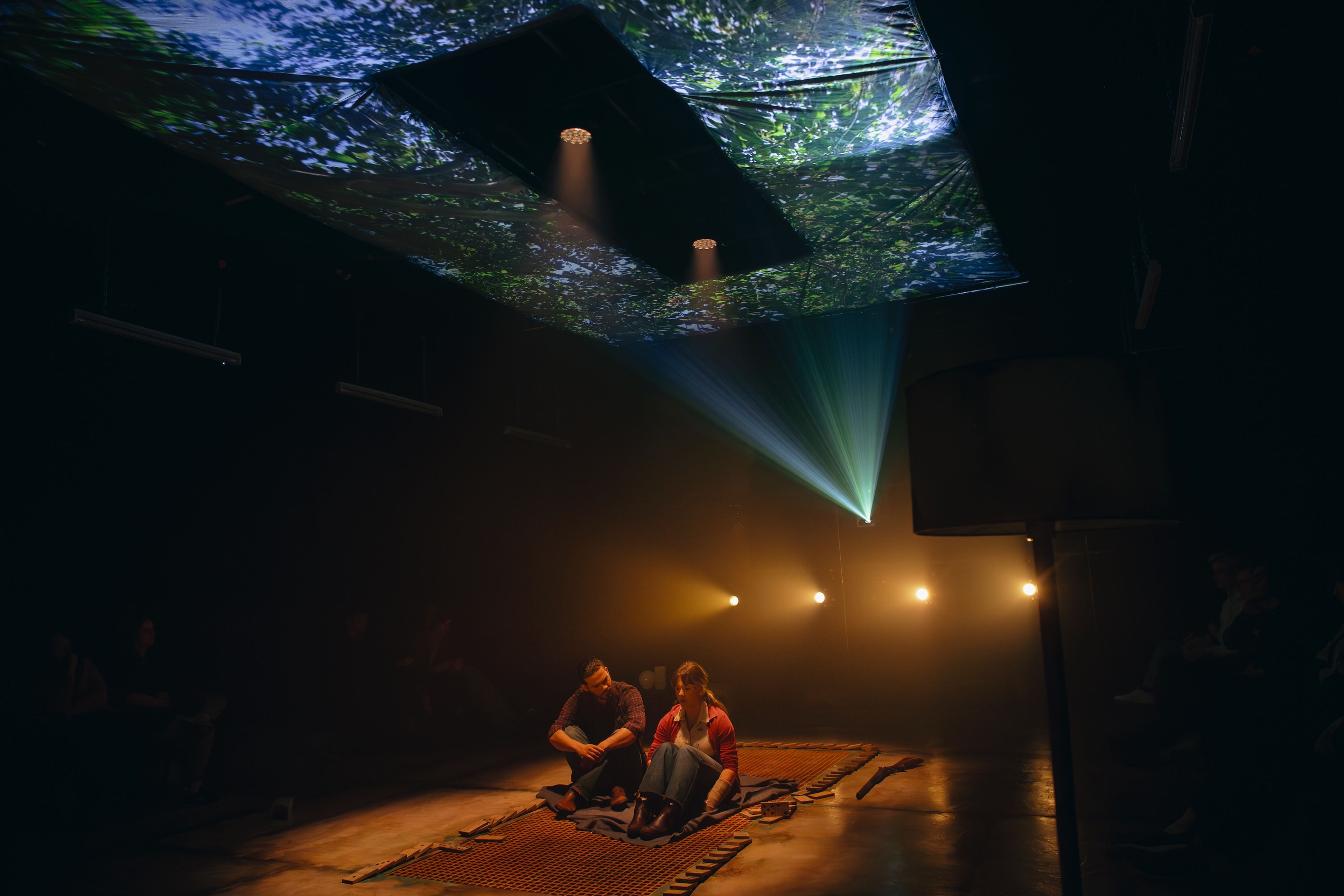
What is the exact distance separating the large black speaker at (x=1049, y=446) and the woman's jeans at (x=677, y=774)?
10.0ft

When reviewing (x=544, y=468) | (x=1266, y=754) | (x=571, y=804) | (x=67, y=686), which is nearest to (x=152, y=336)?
(x=67, y=686)

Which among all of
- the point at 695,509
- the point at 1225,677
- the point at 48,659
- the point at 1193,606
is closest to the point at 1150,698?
the point at 1225,677

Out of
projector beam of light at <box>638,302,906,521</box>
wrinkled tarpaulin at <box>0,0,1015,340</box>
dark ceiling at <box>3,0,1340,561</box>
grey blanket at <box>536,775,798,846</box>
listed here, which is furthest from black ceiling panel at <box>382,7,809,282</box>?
grey blanket at <box>536,775,798,846</box>

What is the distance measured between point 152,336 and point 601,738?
3472mm

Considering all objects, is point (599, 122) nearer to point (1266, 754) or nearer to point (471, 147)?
point (471, 147)

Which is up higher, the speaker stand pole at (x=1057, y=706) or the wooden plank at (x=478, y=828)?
the speaker stand pole at (x=1057, y=706)

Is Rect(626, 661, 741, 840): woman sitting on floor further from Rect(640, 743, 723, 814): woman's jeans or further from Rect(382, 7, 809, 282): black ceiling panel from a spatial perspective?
Rect(382, 7, 809, 282): black ceiling panel

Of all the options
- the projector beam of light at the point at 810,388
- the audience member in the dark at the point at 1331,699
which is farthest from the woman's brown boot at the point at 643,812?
the projector beam of light at the point at 810,388

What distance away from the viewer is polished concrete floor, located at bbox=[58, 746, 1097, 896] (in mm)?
3412

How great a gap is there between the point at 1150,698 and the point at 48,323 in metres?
7.11

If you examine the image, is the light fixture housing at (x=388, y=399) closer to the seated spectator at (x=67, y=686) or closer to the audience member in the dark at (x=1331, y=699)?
the seated spectator at (x=67, y=686)

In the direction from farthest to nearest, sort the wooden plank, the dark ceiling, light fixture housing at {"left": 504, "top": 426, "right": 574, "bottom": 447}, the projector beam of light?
1. the projector beam of light
2. light fixture housing at {"left": 504, "top": 426, "right": 574, "bottom": 447}
3. the wooden plank
4. the dark ceiling

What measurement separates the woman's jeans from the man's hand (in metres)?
0.36

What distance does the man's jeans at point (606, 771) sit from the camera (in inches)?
178
